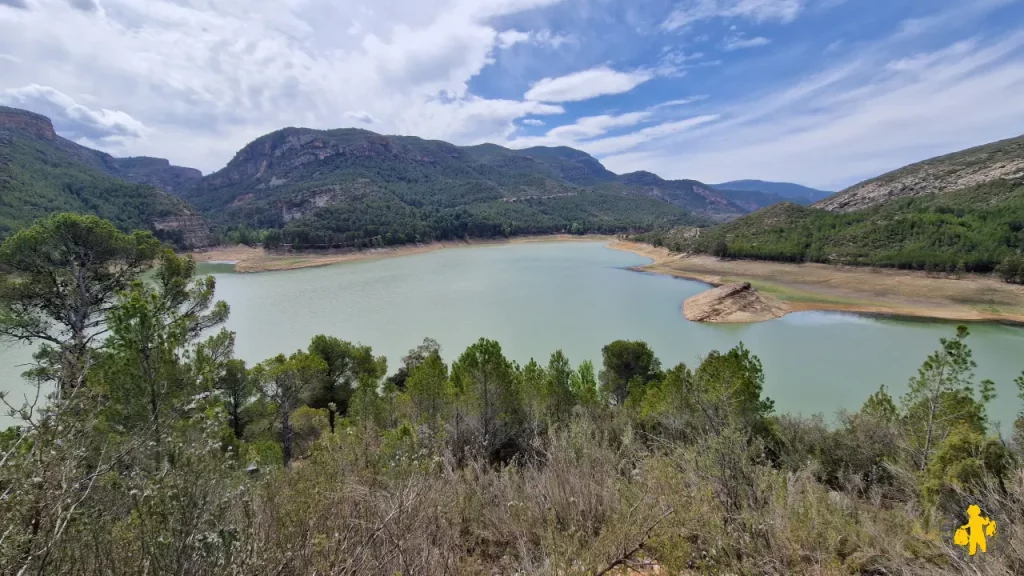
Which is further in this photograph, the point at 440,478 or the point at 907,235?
the point at 907,235

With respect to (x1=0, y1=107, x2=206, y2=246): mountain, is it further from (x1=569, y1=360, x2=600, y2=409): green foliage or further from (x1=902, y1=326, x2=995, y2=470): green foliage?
(x1=902, y1=326, x2=995, y2=470): green foliage

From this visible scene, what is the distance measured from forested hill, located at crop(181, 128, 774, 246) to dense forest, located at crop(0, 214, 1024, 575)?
182 ft

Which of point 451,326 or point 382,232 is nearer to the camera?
point 451,326

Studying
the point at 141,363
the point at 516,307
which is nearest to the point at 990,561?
the point at 141,363

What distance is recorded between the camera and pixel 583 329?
23.1 meters

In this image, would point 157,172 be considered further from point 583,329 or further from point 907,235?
point 907,235

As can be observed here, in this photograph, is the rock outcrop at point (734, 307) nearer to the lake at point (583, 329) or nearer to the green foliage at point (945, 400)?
the lake at point (583, 329)

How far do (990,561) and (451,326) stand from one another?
859 inches

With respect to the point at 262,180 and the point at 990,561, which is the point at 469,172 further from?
the point at 990,561

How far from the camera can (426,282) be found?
127 ft

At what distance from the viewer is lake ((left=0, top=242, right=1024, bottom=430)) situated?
16.1 metres

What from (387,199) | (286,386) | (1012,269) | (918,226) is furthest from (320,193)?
(1012,269)

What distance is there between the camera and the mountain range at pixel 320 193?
59875 millimetres

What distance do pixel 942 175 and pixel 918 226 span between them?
25547 mm
